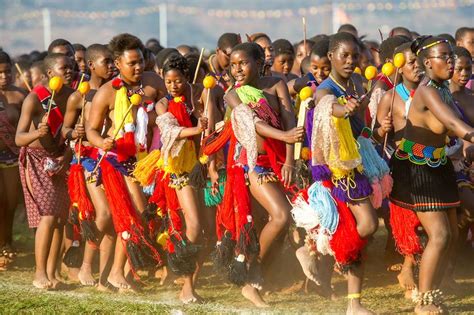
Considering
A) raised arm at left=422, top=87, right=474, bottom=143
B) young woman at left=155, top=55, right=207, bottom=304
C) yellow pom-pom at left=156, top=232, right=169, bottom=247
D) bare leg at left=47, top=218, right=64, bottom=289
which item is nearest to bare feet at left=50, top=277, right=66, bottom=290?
bare leg at left=47, top=218, right=64, bottom=289

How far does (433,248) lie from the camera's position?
7.86m

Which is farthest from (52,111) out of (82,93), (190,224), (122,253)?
(190,224)

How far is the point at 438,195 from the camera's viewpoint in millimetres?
7922

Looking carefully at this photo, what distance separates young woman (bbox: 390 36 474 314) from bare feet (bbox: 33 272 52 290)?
3.60 metres

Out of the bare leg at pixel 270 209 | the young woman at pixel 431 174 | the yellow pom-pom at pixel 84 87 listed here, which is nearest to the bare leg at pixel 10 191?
the yellow pom-pom at pixel 84 87

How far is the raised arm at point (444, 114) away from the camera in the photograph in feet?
24.5

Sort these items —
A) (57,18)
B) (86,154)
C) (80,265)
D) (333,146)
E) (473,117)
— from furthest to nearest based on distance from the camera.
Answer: (57,18) < (80,265) < (86,154) < (473,117) < (333,146)

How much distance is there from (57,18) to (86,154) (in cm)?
3055

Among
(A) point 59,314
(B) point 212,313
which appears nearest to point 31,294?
(A) point 59,314

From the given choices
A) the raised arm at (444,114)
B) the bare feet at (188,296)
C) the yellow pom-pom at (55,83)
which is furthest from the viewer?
the yellow pom-pom at (55,83)

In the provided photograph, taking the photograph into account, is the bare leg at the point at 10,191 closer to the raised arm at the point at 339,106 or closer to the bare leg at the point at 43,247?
the bare leg at the point at 43,247

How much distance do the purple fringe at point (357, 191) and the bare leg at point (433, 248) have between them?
1.59 ft

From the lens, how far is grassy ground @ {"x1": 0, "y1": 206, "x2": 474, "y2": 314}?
8.46 m

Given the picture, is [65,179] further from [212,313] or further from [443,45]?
[443,45]
